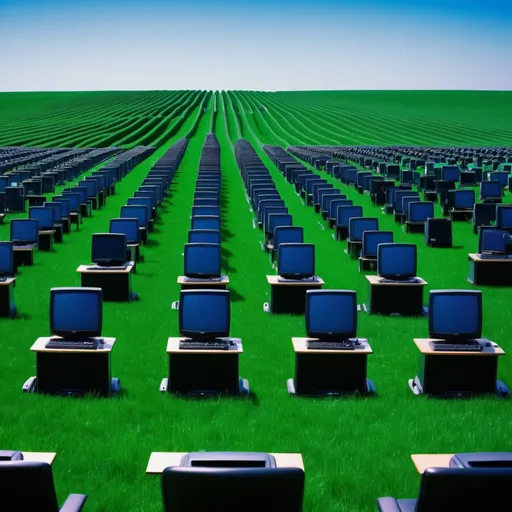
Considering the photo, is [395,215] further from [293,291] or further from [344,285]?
[293,291]

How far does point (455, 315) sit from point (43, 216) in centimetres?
1612

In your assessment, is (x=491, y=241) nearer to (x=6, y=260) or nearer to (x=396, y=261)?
(x=396, y=261)

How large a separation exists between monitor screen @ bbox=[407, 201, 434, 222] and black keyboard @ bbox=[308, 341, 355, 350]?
16.5m

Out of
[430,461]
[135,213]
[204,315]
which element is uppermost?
[430,461]

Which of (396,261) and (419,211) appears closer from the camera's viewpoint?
(396,261)

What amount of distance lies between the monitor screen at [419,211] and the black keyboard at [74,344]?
1797 cm

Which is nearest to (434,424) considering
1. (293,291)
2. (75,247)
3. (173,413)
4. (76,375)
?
(173,413)

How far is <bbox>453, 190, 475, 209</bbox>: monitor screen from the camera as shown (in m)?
30.9

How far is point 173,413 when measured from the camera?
1075 centimetres

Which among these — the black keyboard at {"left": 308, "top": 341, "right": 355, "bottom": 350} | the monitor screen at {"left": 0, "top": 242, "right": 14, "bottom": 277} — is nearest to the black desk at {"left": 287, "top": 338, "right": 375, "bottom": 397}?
the black keyboard at {"left": 308, "top": 341, "right": 355, "bottom": 350}

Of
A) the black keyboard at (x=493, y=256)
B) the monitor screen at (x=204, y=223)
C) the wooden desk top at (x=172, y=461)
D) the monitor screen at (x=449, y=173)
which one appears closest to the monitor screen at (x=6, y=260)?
the monitor screen at (x=204, y=223)

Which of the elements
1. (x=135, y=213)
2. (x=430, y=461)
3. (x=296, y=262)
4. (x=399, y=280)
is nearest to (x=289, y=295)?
(x=296, y=262)

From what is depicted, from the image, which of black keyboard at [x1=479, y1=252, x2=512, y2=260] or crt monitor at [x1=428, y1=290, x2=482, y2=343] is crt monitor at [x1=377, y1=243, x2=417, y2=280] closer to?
black keyboard at [x1=479, y1=252, x2=512, y2=260]

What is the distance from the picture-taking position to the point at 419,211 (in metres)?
28.4
